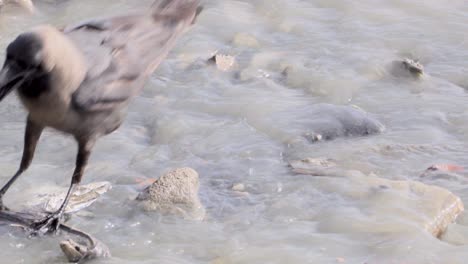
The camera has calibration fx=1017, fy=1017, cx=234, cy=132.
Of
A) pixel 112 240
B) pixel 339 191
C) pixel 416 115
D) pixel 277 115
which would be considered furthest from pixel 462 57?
pixel 112 240

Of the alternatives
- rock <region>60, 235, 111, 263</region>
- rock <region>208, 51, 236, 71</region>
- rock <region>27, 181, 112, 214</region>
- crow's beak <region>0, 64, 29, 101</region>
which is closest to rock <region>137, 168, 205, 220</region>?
rock <region>27, 181, 112, 214</region>

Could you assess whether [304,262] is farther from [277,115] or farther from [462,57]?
[462,57]

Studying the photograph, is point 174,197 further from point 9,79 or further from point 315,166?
point 9,79

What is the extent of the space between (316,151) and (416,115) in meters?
0.83

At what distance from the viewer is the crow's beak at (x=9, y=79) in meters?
4.45

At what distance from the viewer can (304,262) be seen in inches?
183

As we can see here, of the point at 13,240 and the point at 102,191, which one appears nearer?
the point at 13,240

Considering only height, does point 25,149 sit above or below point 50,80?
below

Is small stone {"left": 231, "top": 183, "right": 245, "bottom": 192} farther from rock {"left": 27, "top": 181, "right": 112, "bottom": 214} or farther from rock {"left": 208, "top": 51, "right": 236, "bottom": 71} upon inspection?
rock {"left": 208, "top": 51, "right": 236, "bottom": 71}

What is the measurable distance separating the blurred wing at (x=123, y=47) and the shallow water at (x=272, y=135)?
2.01ft

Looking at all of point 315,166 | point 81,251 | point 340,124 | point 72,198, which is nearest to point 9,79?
point 81,251

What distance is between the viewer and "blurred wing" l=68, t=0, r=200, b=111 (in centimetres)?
490

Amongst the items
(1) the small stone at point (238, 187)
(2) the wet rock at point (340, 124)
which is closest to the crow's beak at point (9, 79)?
(1) the small stone at point (238, 187)

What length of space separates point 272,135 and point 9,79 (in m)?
2.10
